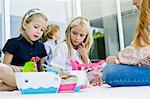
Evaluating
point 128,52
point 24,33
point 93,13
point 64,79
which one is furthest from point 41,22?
point 93,13

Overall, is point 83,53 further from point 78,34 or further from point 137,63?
point 137,63

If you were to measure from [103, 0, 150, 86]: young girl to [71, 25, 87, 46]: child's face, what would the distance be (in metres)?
0.55

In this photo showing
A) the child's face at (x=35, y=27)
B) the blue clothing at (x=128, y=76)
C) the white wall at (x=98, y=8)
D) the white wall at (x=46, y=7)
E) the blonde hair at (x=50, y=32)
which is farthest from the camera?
the white wall at (x=98, y=8)

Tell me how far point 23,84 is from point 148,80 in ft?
1.20

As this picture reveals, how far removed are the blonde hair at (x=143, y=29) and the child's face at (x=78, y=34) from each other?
1.83 feet

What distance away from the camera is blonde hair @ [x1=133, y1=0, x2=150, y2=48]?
74 centimetres

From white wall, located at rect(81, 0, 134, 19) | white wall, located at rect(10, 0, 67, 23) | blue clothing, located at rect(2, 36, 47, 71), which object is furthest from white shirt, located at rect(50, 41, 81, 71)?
white wall, located at rect(81, 0, 134, 19)

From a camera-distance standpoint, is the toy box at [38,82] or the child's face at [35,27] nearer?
the toy box at [38,82]

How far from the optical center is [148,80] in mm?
717

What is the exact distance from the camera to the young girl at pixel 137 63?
0.73 metres

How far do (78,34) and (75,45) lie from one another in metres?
0.09

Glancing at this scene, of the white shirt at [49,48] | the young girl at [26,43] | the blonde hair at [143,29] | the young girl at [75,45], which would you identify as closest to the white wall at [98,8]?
the white shirt at [49,48]

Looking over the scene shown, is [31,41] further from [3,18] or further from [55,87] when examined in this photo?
[3,18]

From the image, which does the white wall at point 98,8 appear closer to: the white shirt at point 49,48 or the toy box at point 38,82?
the white shirt at point 49,48
